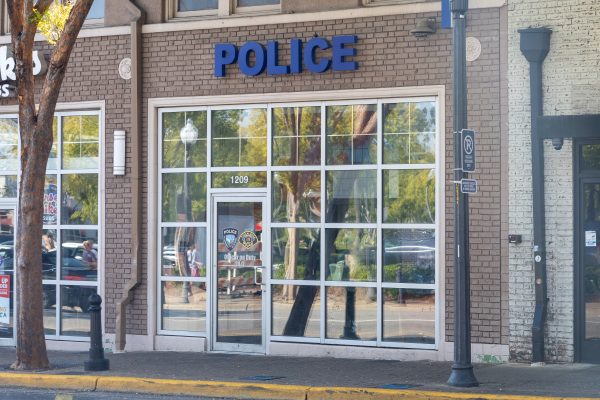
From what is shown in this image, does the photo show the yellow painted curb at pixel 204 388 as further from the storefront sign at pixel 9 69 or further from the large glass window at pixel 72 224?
the storefront sign at pixel 9 69

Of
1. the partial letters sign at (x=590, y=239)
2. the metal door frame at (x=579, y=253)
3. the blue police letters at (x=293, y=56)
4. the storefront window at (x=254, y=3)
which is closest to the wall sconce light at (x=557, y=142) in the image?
the metal door frame at (x=579, y=253)

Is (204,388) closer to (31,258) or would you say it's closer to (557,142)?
(31,258)

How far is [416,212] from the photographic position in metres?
14.5

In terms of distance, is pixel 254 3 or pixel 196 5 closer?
pixel 254 3

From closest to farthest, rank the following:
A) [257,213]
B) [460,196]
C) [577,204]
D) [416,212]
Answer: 1. [460,196]
2. [577,204]
3. [416,212]
4. [257,213]

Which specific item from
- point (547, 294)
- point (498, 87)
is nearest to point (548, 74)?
point (498, 87)

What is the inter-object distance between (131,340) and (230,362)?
7.22ft

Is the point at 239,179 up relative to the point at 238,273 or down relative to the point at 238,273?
up

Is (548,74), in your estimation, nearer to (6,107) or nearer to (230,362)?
(230,362)

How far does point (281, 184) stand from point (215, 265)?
5.37ft

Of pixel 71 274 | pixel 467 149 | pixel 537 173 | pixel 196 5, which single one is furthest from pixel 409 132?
pixel 71 274

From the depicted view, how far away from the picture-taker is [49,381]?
43.3ft

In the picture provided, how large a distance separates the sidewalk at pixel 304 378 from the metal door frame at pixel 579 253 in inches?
10.2

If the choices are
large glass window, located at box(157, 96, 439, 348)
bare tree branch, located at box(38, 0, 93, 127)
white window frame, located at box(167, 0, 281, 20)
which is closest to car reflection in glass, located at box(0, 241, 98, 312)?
large glass window, located at box(157, 96, 439, 348)
